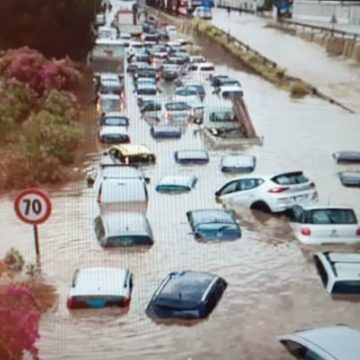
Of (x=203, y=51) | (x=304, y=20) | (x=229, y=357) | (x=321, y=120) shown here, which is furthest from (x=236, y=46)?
(x=229, y=357)

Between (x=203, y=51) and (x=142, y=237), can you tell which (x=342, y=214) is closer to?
(x=142, y=237)

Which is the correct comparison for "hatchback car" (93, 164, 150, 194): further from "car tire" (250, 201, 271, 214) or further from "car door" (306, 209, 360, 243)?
"car door" (306, 209, 360, 243)

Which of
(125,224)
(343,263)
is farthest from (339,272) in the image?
(125,224)

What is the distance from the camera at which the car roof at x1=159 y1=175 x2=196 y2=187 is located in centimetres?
778

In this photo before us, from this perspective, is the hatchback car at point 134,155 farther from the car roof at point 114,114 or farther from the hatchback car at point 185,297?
the hatchback car at point 185,297

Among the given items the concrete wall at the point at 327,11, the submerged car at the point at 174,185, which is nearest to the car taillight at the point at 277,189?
the submerged car at the point at 174,185

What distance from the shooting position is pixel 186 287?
16.3ft

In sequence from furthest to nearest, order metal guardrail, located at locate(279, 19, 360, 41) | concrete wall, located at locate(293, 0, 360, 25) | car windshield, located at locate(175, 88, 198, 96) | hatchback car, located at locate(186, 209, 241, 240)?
concrete wall, located at locate(293, 0, 360, 25)
metal guardrail, located at locate(279, 19, 360, 41)
car windshield, located at locate(175, 88, 198, 96)
hatchback car, located at locate(186, 209, 241, 240)

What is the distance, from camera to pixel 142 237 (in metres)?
6.11

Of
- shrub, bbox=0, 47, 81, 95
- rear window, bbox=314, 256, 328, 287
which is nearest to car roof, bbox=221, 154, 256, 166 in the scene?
rear window, bbox=314, 256, 328, 287

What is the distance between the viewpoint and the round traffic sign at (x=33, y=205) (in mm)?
4938

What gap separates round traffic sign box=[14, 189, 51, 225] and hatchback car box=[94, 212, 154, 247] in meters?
1.08

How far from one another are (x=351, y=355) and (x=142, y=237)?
2.43m

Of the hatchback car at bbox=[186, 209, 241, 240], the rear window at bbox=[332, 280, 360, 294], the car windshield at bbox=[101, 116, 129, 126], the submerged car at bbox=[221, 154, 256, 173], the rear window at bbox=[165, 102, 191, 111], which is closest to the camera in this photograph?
the rear window at bbox=[332, 280, 360, 294]
